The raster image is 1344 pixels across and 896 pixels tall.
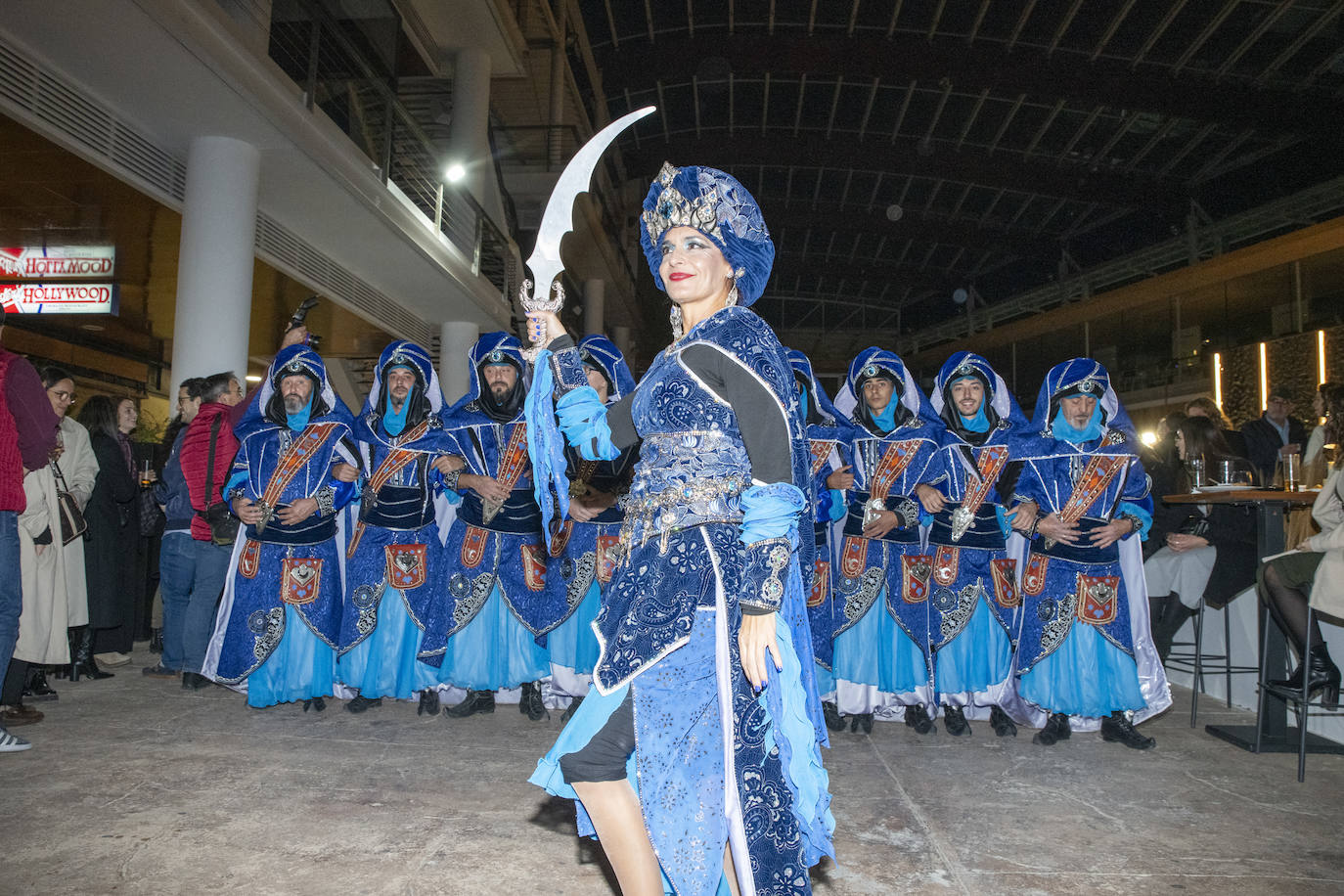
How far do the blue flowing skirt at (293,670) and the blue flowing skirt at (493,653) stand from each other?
2.04 ft

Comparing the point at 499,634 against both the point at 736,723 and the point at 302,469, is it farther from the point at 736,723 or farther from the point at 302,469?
the point at 736,723

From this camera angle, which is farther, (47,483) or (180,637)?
(180,637)

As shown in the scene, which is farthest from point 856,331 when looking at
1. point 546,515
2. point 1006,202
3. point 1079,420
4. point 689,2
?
point 546,515

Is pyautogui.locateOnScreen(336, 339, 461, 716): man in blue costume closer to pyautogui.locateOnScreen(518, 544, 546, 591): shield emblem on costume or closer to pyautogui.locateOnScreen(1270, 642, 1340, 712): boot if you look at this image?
pyautogui.locateOnScreen(518, 544, 546, 591): shield emblem on costume

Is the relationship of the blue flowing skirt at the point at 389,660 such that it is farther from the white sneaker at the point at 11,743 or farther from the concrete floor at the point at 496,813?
the white sneaker at the point at 11,743

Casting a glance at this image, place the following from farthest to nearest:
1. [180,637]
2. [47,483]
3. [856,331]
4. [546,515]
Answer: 1. [856,331]
2. [180,637]
3. [47,483]
4. [546,515]

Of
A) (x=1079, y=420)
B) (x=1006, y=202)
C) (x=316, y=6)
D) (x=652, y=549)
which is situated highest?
(x=1006, y=202)

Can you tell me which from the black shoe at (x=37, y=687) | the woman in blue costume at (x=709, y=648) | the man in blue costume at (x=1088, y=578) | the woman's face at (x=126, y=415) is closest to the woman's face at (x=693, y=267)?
the woman in blue costume at (x=709, y=648)

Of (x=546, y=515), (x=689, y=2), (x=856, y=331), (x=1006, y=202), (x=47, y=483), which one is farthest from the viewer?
(x=856, y=331)

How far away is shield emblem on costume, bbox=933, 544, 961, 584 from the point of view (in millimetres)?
5074

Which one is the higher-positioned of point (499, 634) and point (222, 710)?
point (499, 634)

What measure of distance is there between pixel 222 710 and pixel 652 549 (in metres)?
3.78

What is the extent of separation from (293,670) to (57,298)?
285 inches

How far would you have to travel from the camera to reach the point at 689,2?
15.3m
